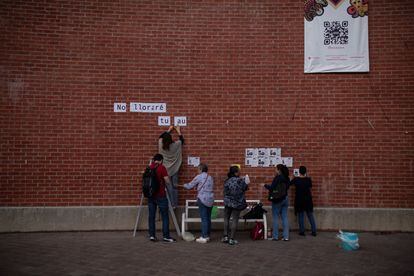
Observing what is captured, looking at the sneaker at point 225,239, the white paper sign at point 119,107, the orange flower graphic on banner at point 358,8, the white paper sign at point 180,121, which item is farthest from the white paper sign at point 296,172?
the white paper sign at point 119,107

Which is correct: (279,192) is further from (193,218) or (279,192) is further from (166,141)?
(166,141)

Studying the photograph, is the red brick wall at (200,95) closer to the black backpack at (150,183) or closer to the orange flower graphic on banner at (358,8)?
the orange flower graphic on banner at (358,8)

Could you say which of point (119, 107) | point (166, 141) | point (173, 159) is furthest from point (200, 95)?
point (119, 107)

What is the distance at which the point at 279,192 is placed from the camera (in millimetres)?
9328

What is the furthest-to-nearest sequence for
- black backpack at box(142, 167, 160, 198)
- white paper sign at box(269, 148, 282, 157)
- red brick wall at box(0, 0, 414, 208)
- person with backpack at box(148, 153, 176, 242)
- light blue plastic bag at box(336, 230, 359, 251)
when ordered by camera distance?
white paper sign at box(269, 148, 282, 157)
red brick wall at box(0, 0, 414, 208)
person with backpack at box(148, 153, 176, 242)
black backpack at box(142, 167, 160, 198)
light blue plastic bag at box(336, 230, 359, 251)

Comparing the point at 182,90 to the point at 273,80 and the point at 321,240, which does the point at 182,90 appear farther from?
the point at 321,240

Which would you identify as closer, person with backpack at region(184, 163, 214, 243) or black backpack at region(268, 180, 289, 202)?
person with backpack at region(184, 163, 214, 243)

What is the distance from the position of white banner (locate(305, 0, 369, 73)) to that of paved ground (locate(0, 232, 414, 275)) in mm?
4220

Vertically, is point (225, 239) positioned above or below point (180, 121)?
below

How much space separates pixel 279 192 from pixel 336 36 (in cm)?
433

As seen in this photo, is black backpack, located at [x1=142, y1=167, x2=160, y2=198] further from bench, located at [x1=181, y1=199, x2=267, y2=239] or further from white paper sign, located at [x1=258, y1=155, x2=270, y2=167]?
white paper sign, located at [x1=258, y1=155, x2=270, y2=167]

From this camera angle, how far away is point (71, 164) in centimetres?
1004

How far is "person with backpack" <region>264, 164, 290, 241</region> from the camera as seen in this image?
9.35m

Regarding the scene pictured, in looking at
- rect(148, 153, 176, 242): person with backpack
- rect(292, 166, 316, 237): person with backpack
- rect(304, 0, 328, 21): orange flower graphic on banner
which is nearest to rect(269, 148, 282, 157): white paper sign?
rect(292, 166, 316, 237): person with backpack
